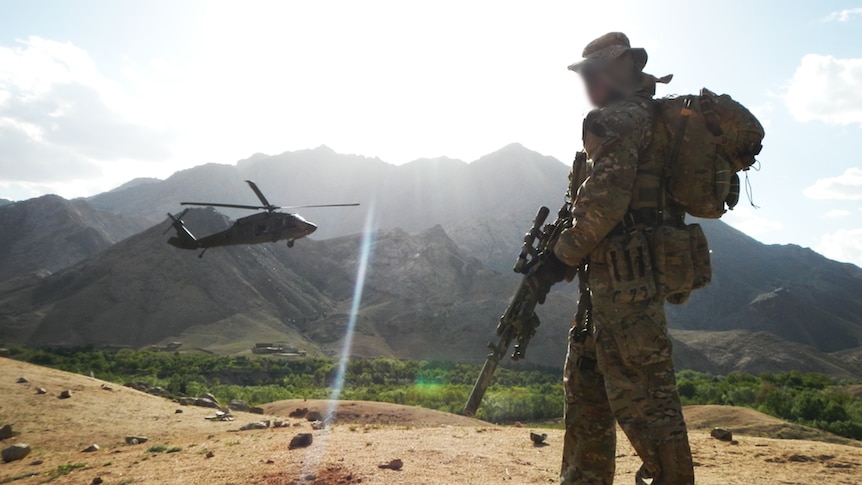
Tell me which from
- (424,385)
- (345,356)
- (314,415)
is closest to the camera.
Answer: (314,415)

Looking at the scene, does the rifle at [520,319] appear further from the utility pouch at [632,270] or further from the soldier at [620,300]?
the utility pouch at [632,270]

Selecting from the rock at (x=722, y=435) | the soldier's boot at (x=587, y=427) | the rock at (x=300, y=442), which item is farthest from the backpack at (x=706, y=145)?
the rock at (x=722, y=435)

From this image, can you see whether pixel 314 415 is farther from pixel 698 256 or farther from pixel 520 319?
pixel 698 256

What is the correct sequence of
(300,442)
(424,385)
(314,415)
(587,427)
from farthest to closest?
(424,385), (314,415), (300,442), (587,427)

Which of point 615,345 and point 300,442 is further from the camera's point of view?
point 300,442

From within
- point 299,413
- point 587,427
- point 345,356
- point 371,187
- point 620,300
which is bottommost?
point 345,356

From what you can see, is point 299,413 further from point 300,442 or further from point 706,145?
point 706,145

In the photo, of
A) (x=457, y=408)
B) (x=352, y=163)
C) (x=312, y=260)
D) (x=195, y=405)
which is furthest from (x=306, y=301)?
(x=352, y=163)

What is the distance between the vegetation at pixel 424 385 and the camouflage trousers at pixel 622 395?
13.9 metres

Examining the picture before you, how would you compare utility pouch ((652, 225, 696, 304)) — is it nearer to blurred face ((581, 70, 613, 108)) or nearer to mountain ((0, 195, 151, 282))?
blurred face ((581, 70, 613, 108))

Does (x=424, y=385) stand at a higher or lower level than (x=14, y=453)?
lower

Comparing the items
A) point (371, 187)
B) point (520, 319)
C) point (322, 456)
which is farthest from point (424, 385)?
point (371, 187)

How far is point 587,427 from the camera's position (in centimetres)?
384

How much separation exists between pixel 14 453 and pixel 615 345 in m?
10.4
